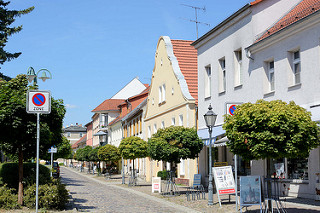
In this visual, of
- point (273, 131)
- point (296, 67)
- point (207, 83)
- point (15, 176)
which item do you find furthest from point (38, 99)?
point (207, 83)

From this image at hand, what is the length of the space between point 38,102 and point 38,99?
0.08 meters

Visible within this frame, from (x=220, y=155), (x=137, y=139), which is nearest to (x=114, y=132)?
(x=137, y=139)

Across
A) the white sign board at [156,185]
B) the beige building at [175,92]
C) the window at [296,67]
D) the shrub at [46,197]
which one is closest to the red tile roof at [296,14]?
the window at [296,67]

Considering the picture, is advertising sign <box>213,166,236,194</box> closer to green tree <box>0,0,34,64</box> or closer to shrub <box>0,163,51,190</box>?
shrub <box>0,163,51,190</box>

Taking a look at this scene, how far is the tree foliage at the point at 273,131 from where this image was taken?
35.5ft

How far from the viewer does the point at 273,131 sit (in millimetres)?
10953

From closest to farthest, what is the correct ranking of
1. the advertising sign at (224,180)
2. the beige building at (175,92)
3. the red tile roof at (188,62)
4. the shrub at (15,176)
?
the shrub at (15,176) < the advertising sign at (224,180) < the beige building at (175,92) < the red tile roof at (188,62)

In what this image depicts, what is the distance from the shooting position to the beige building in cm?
2697

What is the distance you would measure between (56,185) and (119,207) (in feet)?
10.1

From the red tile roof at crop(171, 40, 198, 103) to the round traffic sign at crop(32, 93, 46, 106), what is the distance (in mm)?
17042

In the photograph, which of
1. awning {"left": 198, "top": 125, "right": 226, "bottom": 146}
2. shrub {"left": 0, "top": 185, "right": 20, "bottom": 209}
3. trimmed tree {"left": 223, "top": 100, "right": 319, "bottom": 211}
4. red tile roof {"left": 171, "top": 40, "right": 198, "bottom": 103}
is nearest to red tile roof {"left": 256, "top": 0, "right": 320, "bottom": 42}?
awning {"left": 198, "top": 125, "right": 226, "bottom": 146}

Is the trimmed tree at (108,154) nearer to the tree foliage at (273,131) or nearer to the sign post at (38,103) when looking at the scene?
the sign post at (38,103)

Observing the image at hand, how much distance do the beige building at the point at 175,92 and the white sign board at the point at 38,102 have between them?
15747mm

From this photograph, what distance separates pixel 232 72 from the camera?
20875 mm
